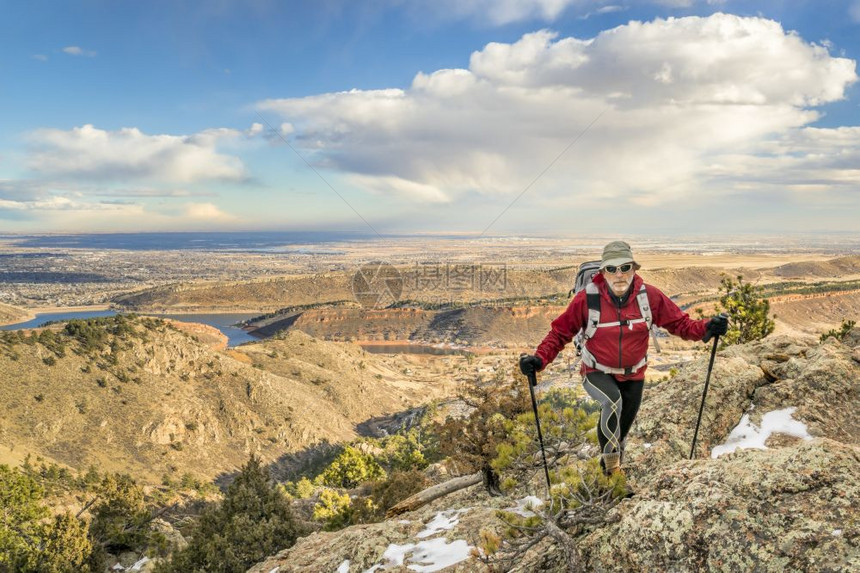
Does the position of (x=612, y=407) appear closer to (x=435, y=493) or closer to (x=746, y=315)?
(x=435, y=493)

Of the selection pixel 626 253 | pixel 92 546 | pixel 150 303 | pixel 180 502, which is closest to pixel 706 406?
pixel 626 253

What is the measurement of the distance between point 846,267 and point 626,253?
688ft

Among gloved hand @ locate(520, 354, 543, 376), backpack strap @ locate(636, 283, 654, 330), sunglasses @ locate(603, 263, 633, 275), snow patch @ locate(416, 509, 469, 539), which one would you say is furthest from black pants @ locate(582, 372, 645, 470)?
snow patch @ locate(416, 509, 469, 539)

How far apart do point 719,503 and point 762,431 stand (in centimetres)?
435

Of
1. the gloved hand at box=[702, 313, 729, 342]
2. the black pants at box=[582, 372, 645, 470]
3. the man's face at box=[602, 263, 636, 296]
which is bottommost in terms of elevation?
the black pants at box=[582, 372, 645, 470]

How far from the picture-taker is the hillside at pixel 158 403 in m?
39.4

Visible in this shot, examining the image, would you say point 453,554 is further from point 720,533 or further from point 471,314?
point 471,314

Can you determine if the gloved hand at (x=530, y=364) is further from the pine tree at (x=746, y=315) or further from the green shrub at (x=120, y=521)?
the green shrub at (x=120, y=521)

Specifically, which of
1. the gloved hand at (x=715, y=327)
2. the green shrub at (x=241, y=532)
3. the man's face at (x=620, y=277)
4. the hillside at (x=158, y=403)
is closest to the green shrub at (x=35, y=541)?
the green shrub at (x=241, y=532)

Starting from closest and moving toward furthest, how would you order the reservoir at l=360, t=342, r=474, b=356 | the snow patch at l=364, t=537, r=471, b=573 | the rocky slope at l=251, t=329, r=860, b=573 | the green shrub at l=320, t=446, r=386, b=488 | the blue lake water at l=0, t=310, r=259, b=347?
the rocky slope at l=251, t=329, r=860, b=573, the snow patch at l=364, t=537, r=471, b=573, the green shrub at l=320, t=446, r=386, b=488, the reservoir at l=360, t=342, r=474, b=356, the blue lake water at l=0, t=310, r=259, b=347

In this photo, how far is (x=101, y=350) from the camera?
5081 centimetres

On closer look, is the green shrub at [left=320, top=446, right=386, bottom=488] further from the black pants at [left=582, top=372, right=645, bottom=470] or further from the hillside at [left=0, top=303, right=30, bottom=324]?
the hillside at [left=0, top=303, right=30, bottom=324]

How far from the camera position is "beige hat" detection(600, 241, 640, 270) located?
191 inches

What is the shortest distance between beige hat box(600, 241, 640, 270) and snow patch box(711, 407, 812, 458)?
12.8ft
